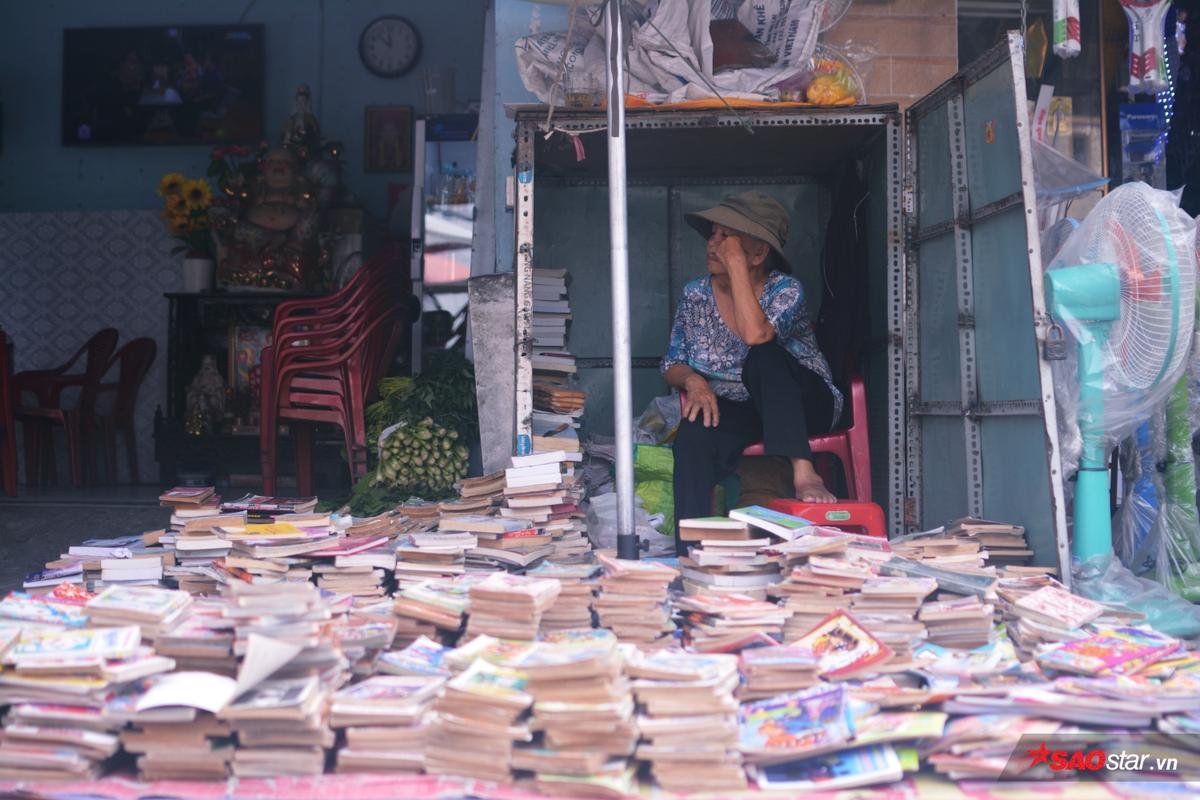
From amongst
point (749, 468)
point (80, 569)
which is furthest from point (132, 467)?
point (749, 468)

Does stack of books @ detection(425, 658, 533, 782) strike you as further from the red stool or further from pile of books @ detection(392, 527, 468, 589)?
the red stool

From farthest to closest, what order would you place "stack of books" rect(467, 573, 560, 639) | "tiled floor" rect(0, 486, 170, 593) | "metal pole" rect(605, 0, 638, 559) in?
"tiled floor" rect(0, 486, 170, 593)
"metal pole" rect(605, 0, 638, 559)
"stack of books" rect(467, 573, 560, 639)

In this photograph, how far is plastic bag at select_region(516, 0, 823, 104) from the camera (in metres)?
5.23

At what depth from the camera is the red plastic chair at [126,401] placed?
330 inches

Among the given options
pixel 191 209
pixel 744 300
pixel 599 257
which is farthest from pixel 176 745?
pixel 191 209

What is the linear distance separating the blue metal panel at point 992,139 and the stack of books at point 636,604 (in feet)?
7.13

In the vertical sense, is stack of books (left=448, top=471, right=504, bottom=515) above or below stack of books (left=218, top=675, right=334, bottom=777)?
above

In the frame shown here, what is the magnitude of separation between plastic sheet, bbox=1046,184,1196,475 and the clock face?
6.23 meters

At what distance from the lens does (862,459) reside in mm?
5371

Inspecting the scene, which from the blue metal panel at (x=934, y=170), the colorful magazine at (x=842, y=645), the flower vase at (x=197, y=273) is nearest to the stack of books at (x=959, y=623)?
the colorful magazine at (x=842, y=645)

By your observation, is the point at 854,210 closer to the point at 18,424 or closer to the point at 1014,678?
the point at 1014,678

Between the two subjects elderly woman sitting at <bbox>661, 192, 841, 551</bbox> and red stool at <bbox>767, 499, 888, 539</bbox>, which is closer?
red stool at <bbox>767, 499, 888, 539</bbox>

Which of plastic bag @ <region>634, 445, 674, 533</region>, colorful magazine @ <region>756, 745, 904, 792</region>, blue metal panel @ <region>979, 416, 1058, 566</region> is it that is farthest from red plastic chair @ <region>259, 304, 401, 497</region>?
colorful magazine @ <region>756, 745, 904, 792</region>

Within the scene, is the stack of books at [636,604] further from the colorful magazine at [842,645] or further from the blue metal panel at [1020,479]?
the blue metal panel at [1020,479]
